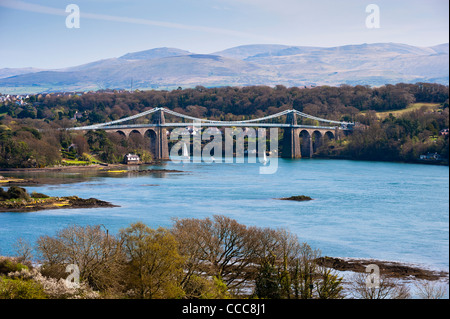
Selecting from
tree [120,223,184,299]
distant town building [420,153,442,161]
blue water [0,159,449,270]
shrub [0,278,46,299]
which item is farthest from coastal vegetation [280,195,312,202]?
distant town building [420,153,442,161]

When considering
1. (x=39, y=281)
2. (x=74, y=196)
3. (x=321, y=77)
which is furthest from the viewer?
(x=321, y=77)

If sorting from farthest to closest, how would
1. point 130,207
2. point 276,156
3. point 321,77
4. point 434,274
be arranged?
point 321,77, point 276,156, point 130,207, point 434,274

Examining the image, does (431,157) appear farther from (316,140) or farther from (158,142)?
(158,142)

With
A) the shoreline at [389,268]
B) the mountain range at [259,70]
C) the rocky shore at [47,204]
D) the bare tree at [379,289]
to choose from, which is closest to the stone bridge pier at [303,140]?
the mountain range at [259,70]

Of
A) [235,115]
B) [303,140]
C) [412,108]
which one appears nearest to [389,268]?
[303,140]

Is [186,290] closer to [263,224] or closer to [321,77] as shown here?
[263,224]
